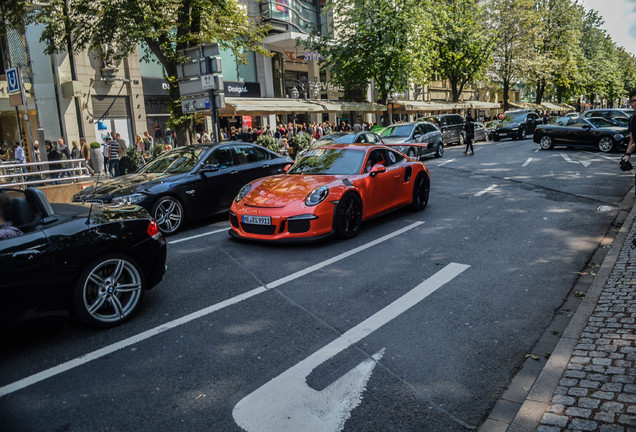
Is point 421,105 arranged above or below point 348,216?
above

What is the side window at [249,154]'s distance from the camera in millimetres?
10250

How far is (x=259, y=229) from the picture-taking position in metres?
7.35

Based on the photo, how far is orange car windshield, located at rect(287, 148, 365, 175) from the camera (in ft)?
27.3

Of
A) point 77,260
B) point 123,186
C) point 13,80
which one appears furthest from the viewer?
point 13,80

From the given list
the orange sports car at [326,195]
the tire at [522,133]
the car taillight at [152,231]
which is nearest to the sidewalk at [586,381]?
the car taillight at [152,231]

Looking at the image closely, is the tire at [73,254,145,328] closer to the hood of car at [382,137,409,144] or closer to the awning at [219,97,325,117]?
the awning at [219,97,325,117]

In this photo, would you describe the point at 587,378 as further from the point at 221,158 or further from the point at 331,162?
the point at 221,158

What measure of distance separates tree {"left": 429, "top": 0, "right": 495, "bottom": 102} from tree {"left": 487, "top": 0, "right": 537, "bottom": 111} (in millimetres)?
2289

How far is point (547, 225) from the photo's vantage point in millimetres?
8391

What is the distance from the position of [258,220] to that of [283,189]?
2.31 ft

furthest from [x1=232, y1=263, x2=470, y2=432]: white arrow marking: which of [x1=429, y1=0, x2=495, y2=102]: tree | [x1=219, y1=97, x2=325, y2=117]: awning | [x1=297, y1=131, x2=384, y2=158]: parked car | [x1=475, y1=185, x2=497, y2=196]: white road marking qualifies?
[x1=429, y1=0, x2=495, y2=102]: tree

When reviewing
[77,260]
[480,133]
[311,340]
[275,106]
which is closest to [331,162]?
[311,340]

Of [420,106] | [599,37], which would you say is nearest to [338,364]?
[420,106]

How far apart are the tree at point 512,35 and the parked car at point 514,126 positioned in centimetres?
1326
